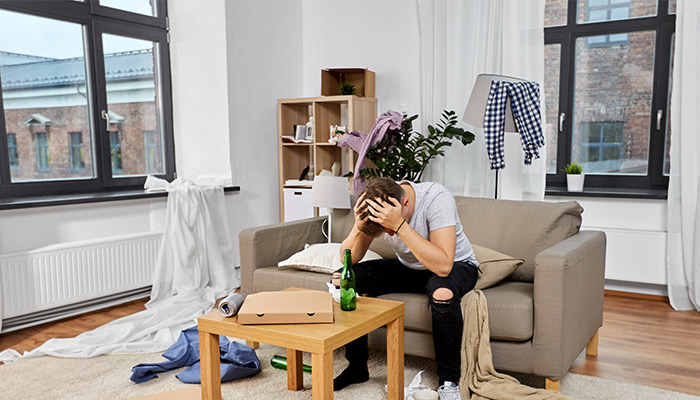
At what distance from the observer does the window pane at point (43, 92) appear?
11.7 feet

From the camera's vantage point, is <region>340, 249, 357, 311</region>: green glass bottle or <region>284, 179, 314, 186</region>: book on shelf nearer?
<region>340, 249, 357, 311</region>: green glass bottle

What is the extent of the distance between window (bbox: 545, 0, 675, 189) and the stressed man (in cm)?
220

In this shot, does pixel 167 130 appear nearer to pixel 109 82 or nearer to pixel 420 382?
pixel 109 82

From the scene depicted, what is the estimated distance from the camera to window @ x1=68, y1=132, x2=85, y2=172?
3.87 metres

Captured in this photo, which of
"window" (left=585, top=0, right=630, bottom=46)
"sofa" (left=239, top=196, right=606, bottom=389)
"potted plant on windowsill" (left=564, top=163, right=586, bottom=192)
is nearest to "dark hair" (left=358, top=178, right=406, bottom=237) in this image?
"sofa" (left=239, top=196, right=606, bottom=389)

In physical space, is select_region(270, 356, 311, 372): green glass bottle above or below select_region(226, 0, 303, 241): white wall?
below

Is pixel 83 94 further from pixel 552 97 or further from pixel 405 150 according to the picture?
pixel 552 97

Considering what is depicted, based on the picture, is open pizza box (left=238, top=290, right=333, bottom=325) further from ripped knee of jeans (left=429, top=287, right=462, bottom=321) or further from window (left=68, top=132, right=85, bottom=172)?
window (left=68, top=132, right=85, bottom=172)

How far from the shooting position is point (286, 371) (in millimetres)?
2555

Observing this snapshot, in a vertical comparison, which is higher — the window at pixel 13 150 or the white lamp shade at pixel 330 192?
the window at pixel 13 150

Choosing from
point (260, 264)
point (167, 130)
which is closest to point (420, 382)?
point (260, 264)

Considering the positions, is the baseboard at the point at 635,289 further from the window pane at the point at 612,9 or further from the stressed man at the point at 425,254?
the stressed man at the point at 425,254

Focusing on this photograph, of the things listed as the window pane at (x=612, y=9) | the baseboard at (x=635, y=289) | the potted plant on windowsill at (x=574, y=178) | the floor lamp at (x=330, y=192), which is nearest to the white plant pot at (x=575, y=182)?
the potted plant on windowsill at (x=574, y=178)

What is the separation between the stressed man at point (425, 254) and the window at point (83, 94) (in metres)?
2.42
